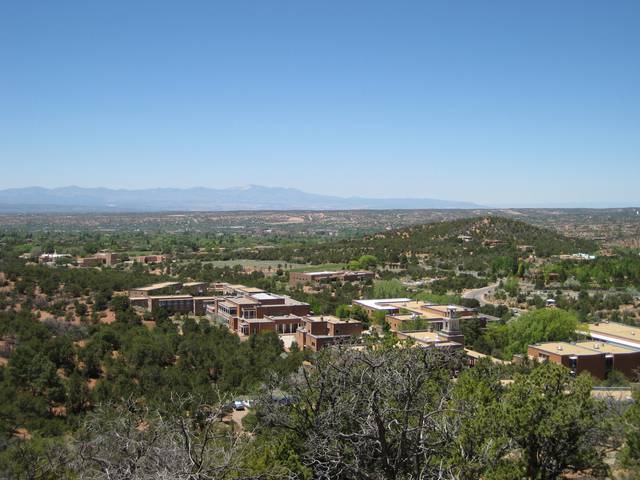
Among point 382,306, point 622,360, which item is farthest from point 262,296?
point 622,360

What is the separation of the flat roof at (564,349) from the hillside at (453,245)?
4827cm

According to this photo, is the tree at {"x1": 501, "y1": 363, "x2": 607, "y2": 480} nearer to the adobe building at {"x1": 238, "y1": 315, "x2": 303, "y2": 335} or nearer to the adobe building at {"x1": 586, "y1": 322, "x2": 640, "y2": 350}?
the adobe building at {"x1": 586, "y1": 322, "x2": 640, "y2": 350}

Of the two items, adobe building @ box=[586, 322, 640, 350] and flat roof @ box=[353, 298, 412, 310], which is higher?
adobe building @ box=[586, 322, 640, 350]

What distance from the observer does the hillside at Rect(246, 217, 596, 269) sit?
312 feet

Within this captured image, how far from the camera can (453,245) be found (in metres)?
104

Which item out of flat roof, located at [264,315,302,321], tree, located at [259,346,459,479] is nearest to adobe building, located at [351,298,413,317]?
flat roof, located at [264,315,302,321]

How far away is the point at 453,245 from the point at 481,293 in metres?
36.4

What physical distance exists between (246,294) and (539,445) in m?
39.6

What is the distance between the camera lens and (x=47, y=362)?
28922mm

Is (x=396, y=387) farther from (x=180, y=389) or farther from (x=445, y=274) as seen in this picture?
(x=445, y=274)

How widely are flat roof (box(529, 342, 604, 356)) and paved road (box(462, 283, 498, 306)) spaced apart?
22825mm

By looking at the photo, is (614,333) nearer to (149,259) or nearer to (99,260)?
(99,260)

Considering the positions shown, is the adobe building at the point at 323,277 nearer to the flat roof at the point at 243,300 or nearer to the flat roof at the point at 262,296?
the flat roof at the point at 262,296

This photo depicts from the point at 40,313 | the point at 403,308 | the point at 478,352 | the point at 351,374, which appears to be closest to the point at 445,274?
the point at 403,308
